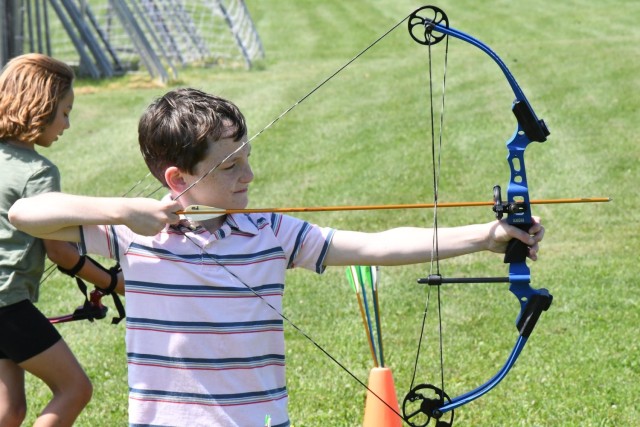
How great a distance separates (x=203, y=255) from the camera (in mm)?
2400

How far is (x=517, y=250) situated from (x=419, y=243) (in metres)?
0.24

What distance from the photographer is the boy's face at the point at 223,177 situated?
244 cm

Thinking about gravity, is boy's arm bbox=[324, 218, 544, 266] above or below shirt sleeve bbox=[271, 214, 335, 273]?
below

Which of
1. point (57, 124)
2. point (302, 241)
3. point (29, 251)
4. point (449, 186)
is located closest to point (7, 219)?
point (29, 251)

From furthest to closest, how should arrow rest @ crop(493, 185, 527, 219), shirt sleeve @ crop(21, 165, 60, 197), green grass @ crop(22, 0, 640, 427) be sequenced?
green grass @ crop(22, 0, 640, 427) < shirt sleeve @ crop(21, 165, 60, 197) < arrow rest @ crop(493, 185, 527, 219)

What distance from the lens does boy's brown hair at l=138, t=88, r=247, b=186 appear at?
2.43m

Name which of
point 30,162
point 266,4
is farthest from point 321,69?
point 30,162

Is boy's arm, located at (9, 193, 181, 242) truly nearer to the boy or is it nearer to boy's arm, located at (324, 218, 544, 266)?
the boy

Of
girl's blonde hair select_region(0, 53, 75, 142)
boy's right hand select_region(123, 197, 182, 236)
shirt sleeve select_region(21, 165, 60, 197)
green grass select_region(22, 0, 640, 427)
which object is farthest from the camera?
green grass select_region(22, 0, 640, 427)

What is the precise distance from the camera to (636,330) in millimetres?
4984

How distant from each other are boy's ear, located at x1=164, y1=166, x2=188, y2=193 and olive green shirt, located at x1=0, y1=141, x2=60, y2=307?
0.71 meters

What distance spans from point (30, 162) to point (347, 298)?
2856 mm

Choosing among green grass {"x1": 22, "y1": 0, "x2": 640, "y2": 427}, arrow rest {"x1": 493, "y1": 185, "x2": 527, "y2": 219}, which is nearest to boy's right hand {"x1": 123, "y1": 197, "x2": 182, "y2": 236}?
arrow rest {"x1": 493, "y1": 185, "x2": 527, "y2": 219}

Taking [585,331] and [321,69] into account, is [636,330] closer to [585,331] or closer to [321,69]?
[585,331]
